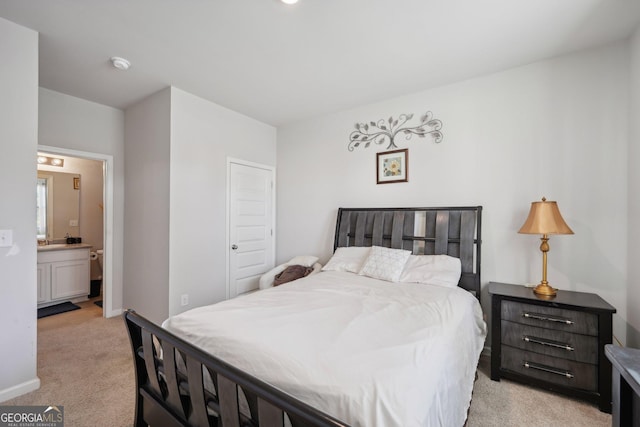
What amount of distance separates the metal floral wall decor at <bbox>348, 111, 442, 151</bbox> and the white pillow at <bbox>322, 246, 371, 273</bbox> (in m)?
1.27

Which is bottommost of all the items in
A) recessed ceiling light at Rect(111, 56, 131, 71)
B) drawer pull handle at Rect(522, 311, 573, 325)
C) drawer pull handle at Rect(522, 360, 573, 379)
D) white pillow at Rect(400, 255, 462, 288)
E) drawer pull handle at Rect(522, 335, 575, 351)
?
drawer pull handle at Rect(522, 360, 573, 379)

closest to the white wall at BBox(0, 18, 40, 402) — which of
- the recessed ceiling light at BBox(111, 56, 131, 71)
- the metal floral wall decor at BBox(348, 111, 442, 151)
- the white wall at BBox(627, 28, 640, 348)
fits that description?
the recessed ceiling light at BBox(111, 56, 131, 71)

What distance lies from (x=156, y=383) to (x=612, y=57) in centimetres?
393

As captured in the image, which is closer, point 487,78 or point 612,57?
point 612,57

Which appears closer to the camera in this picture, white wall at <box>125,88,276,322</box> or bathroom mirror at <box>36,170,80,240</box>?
white wall at <box>125,88,276,322</box>

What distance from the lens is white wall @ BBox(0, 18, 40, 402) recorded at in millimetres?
1986

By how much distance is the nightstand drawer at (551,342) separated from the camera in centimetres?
194

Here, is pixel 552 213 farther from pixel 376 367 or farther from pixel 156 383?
pixel 156 383

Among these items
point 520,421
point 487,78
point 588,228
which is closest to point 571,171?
point 588,228

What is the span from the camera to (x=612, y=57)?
2.24 m

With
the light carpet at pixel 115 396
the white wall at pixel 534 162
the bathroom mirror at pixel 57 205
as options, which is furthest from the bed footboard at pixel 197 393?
the bathroom mirror at pixel 57 205

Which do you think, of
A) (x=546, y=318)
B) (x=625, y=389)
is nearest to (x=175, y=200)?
(x=625, y=389)

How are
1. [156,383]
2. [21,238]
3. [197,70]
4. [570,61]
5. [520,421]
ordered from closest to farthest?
1. [156,383]
2. [520,421]
3. [21,238]
4. [570,61]
5. [197,70]

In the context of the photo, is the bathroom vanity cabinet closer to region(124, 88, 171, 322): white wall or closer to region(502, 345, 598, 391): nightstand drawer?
region(124, 88, 171, 322): white wall
